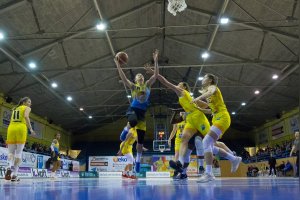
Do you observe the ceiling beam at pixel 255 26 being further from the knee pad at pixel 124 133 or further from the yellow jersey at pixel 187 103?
the yellow jersey at pixel 187 103

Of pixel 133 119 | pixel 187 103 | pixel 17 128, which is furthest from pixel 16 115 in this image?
pixel 187 103

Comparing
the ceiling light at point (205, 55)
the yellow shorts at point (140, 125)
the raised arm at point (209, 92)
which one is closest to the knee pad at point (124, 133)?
the yellow shorts at point (140, 125)

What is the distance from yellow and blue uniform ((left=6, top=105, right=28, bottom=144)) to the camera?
771cm

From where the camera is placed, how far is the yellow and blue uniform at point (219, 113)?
18.1 ft

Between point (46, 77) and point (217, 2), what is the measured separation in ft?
41.6

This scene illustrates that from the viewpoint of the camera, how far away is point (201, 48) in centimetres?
2000

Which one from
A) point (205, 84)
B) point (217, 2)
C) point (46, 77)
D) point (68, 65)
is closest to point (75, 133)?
point (46, 77)

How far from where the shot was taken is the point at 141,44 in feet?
67.7

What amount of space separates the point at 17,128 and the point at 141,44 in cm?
1382

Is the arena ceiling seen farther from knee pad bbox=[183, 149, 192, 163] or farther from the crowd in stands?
knee pad bbox=[183, 149, 192, 163]

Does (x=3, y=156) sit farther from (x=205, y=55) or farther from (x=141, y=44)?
(x=205, y=55)

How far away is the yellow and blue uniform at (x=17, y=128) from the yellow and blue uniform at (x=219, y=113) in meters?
4.68

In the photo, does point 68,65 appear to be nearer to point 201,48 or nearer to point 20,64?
point 20,64

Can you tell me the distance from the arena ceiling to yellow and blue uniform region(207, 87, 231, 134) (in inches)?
345
